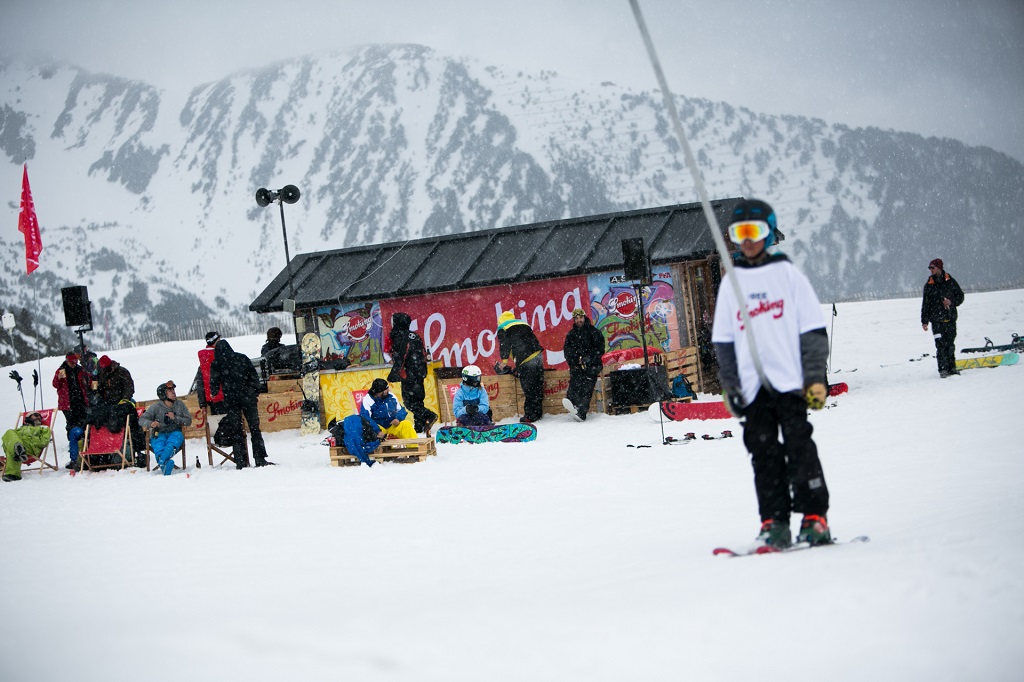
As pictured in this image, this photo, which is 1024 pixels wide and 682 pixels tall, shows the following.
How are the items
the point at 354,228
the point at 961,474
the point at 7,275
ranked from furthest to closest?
the point at 354,228 → the point at 7,275 → the point at 961,474

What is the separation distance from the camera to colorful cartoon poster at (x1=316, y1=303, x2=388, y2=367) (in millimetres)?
20172

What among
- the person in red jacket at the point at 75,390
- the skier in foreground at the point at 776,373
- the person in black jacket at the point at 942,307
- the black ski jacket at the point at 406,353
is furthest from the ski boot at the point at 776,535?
the person in red jacket at the point at 75,390

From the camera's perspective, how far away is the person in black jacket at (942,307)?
47.4 feet

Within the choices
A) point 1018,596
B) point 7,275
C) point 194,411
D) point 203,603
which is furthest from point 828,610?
point 7,275

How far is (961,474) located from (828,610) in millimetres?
4798

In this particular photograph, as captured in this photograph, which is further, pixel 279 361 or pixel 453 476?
pixel 279 361

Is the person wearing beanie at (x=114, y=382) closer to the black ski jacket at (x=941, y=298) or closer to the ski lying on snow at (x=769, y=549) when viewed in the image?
the ski lying on snow at (x=769, y=549)

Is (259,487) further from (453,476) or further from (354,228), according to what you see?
(354,228)

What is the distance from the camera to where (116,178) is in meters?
163

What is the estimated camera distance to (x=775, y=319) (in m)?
4.84

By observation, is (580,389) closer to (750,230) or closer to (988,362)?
(988,362)

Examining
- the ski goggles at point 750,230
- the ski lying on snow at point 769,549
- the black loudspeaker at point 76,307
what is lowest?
the ski lying on snow at point 769,549

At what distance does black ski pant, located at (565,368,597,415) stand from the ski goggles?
11.0 metres

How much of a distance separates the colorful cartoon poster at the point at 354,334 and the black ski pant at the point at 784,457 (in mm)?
15662
